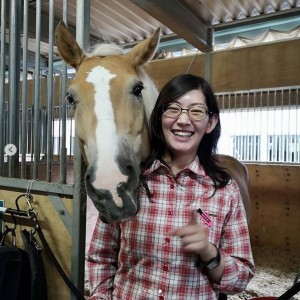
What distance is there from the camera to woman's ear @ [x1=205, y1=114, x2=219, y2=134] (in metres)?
0.86

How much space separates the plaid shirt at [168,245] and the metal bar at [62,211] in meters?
0.25

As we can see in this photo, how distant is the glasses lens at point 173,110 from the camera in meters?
0.80

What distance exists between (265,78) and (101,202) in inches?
101

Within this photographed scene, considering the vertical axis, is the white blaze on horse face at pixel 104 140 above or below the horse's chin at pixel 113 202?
above

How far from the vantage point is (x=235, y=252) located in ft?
2.49

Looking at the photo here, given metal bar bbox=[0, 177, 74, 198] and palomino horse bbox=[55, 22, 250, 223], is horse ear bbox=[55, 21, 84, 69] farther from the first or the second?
metal bar bbox=[0, 177, 74, 198]

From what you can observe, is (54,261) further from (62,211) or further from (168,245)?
(168,245)

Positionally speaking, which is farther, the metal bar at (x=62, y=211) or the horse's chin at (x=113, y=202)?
the metal bar at (x=62, y=211)

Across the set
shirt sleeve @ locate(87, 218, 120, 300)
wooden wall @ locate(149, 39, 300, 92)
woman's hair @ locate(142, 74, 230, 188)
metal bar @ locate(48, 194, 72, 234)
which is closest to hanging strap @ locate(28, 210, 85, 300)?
metal bar @ locate(48, 194, 72, 234)

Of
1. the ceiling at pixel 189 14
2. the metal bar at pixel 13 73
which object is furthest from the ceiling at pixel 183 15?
the metal bar at pixel 13 73

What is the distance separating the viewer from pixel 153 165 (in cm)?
84

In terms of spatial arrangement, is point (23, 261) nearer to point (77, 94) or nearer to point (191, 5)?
point (77, 94)

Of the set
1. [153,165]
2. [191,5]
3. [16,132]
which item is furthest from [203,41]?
[153,165]

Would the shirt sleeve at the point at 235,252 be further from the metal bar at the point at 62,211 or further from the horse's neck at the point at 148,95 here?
the metal bar at the point at 62,211
